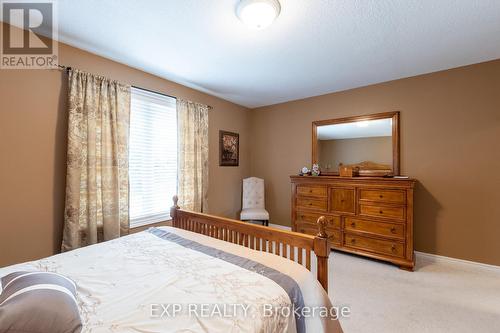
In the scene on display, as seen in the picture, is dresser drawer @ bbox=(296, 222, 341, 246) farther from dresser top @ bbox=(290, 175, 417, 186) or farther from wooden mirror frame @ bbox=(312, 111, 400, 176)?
wooden mirror frame @ bbox=(312, 111, 400, 176)

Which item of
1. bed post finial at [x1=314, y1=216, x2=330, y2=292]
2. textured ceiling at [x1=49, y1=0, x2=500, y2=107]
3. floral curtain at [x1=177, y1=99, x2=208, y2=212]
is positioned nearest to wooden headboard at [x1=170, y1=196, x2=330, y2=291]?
bed post finial at [x1=314, y1=216, x2=330, y2=292]

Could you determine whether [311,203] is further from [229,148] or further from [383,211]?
[229,148]

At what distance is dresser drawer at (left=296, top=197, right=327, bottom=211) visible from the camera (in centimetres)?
335

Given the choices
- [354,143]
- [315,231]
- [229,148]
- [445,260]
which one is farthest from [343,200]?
[229,148]

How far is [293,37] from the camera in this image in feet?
7.04

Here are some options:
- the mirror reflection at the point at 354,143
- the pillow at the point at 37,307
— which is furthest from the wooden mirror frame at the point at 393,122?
the pillow at the point at 37,307

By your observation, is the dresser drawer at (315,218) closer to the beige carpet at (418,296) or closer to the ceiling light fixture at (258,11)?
the beige carpet at (418,296)

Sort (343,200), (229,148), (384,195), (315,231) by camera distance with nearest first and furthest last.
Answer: (384,195) → (343,200) → (315,231) → (229,148)

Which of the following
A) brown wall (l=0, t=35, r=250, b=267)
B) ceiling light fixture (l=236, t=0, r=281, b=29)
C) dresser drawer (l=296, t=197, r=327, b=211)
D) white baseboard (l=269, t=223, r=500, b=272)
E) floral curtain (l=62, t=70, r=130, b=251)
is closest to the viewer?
ceiling light fixture (l=236, t=0, r=281, b=29)

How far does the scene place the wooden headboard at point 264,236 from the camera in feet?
4.80

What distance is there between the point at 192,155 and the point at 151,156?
0.61m

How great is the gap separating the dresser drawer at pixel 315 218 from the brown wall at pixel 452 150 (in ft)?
3.54

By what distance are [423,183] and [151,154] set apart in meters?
3.81

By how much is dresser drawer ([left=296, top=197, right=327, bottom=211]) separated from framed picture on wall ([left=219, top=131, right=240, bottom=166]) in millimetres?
1495
